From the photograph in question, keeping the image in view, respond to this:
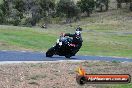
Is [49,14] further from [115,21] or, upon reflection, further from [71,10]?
[115,21]

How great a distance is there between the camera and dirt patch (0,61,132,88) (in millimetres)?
16509

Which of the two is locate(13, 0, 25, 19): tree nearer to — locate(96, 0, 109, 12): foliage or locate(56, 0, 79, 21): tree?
locate(56, 0, 79, 21): tree

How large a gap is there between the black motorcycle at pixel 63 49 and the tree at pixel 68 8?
281ft

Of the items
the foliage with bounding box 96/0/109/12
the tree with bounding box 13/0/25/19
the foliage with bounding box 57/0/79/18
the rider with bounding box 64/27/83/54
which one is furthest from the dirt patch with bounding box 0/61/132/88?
the foliage with bounding box 96/0/109/12

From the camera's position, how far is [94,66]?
855 inches

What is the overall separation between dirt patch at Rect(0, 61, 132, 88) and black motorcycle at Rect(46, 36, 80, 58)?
13.5ft

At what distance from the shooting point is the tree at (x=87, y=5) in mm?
121312

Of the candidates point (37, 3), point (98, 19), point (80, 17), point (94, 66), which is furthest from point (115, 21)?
point (94, 66)

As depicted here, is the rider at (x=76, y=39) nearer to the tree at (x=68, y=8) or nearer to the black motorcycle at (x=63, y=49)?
the black motorcycle at (x=63, y=49)

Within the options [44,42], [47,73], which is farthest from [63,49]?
[44,42]

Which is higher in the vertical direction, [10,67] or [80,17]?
[10,67]

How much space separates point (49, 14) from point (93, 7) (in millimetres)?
13211

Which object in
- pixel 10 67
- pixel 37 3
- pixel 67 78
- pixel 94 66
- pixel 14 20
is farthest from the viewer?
pixel 37 3

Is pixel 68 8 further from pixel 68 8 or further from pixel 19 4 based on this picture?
pixel 19 4
